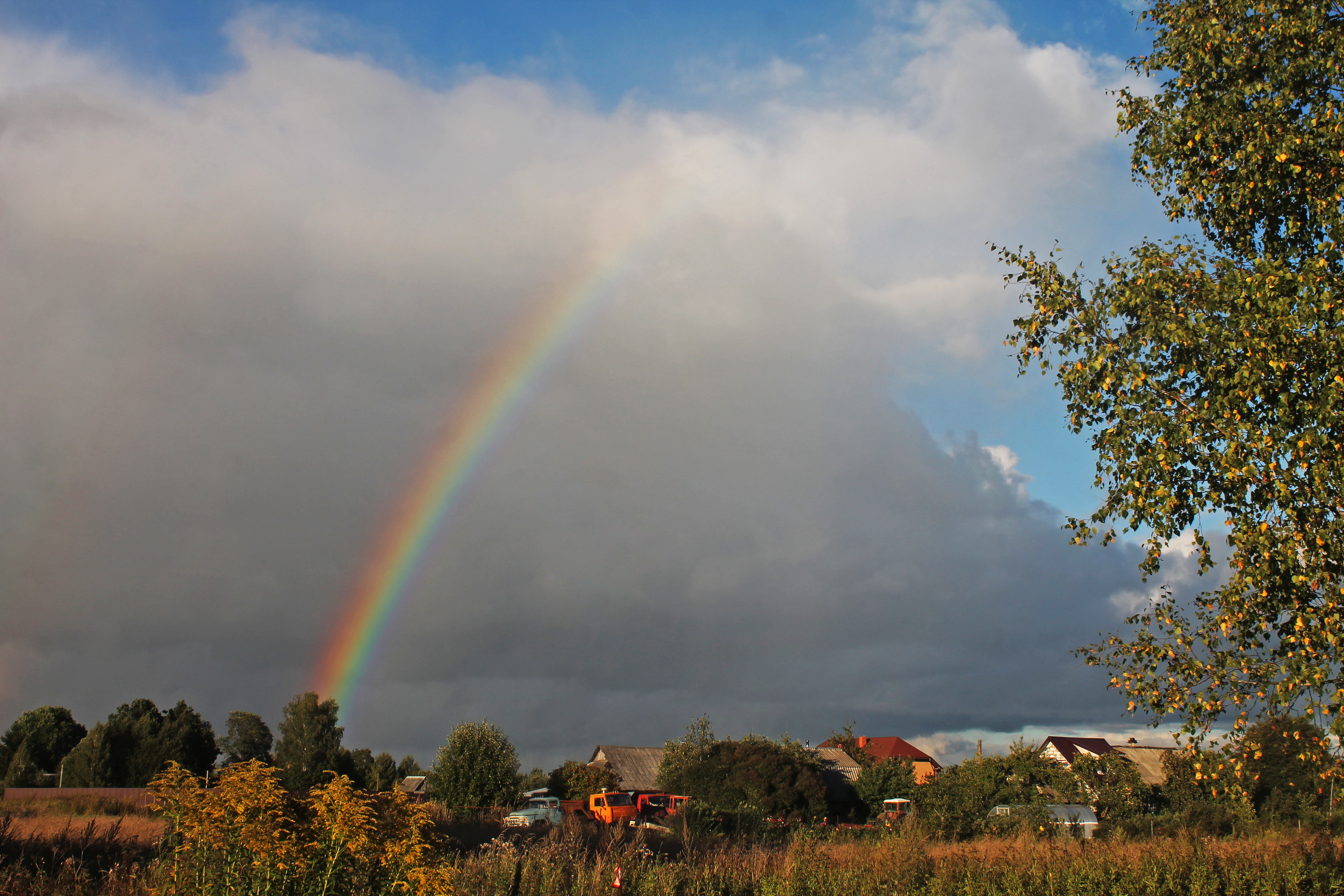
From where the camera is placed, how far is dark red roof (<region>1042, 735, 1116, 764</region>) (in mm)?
86000

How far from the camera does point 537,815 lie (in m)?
37.5

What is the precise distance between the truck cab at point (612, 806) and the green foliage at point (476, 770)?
14.3 metres

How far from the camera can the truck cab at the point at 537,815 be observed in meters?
26.0

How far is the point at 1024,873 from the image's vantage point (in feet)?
51.5

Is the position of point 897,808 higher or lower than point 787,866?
lower

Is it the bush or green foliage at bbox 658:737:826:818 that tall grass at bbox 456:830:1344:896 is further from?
green foliage at bbox 658:737:826:818

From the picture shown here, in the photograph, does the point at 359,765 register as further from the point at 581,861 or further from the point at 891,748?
the point at 581,861

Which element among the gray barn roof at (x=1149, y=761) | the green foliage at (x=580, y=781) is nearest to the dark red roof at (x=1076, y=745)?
the gray barn roof at (x=1149, y=761)

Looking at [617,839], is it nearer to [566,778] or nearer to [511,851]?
[511,851]

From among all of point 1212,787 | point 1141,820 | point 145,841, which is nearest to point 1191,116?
point 1212,787

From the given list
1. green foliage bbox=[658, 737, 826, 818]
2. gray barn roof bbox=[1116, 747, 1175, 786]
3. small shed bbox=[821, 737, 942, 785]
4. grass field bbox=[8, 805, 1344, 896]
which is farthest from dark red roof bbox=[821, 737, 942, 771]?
grass field bbox=[8, 805, 1344, 896]

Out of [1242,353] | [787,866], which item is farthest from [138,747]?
[1242,353]

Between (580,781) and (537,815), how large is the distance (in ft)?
107

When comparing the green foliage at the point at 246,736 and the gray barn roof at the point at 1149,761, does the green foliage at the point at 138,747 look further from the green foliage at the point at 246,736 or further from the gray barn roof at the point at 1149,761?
the gray barn roof at the point at 1149,761
